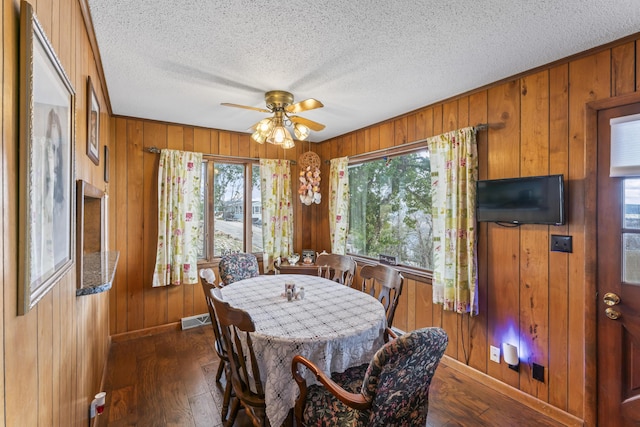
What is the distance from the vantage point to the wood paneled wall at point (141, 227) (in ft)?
10.9

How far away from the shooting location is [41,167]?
0.86 meters

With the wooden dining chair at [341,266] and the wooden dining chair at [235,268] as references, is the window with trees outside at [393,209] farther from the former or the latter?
the wooden dining chair at [235,268]

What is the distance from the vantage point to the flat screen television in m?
2.06

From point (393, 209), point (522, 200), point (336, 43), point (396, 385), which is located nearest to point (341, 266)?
point (393, 209)

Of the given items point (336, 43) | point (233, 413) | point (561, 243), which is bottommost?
point (233, 413)

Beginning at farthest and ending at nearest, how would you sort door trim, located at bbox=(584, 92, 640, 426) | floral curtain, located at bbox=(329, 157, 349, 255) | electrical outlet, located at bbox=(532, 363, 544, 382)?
floral curtain, located at bbox=(329, 157, 349, 255), electrical outlet, located at bbox=(532, 363, 544, 382), door trim, located at bbox=(584, 92, 640, 426)

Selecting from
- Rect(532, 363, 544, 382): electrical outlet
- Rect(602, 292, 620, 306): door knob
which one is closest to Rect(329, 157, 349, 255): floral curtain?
Rect(532, 363, 544, 382): electrical outlet

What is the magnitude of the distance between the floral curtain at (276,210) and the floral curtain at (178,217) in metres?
0.86

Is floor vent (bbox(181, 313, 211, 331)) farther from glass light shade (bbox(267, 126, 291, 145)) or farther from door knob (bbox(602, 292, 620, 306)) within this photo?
door knob (bbox(602, 292, 620, 306))

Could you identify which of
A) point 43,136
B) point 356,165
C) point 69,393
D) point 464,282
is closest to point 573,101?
point 464,282

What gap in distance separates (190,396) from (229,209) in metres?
2.29

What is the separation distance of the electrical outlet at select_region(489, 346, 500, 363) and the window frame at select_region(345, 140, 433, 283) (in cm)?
77

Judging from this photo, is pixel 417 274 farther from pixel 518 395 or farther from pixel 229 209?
pixel 229 209

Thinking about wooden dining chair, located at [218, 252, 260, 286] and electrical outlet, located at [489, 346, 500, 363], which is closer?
electrical outlet, located at [489, 346, 500, 363]
